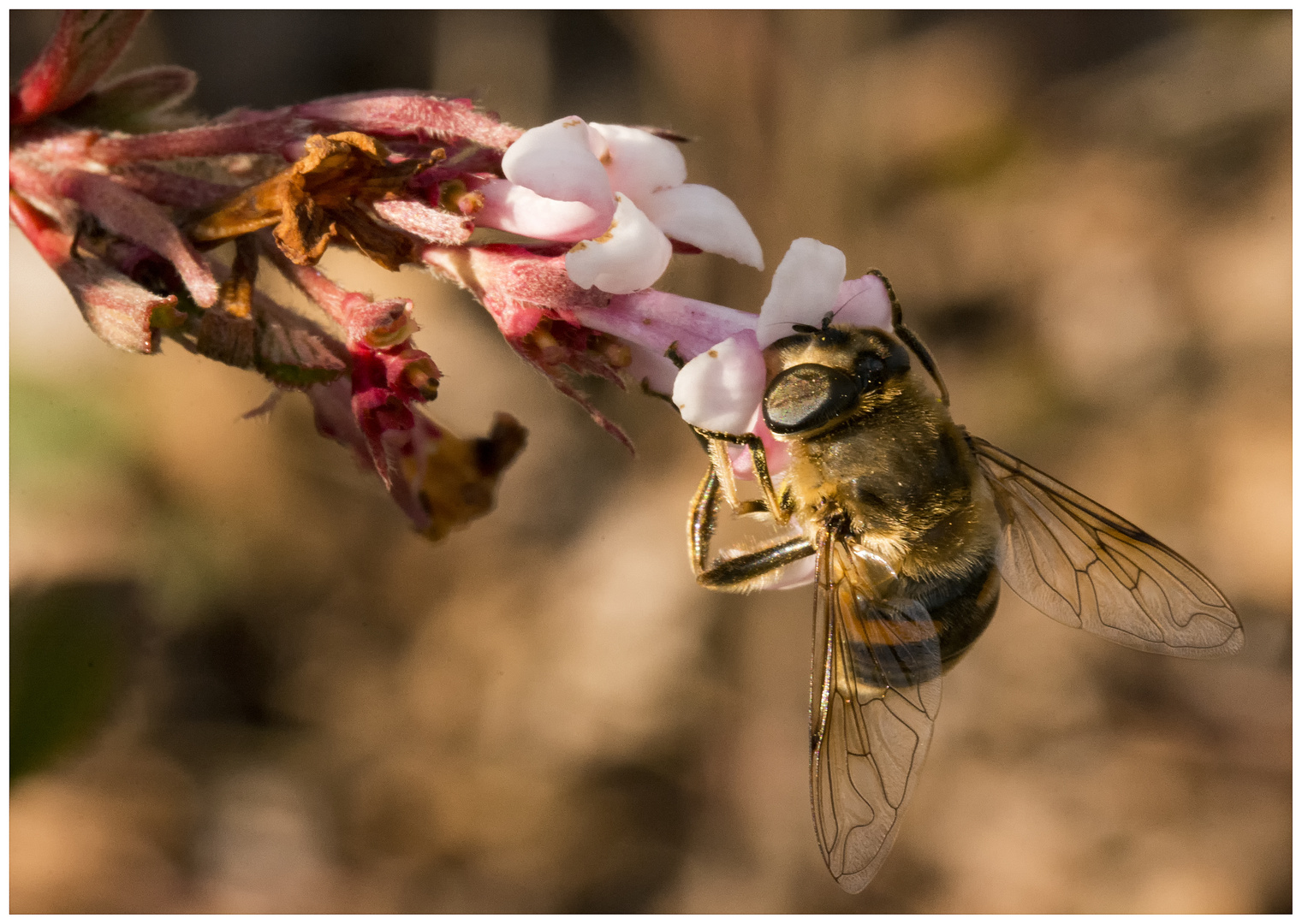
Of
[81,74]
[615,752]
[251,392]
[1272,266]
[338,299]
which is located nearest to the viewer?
[338,299]

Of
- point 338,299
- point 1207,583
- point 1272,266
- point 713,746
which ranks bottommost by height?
point 713,746

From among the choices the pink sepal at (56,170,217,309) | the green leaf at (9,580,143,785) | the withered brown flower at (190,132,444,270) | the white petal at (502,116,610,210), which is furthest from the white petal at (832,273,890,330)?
the green leaf at (9,580,143,785)

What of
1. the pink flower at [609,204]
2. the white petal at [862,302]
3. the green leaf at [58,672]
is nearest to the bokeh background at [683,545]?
the green leaf at [58,672]

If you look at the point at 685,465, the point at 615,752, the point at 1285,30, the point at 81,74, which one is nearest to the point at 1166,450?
the point at 1285,30

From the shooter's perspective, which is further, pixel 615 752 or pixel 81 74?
pixel 615 752

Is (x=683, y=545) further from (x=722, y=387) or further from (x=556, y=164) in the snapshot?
(x=556, y=164)

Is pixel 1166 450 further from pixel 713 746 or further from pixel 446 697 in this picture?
pixel 446 697

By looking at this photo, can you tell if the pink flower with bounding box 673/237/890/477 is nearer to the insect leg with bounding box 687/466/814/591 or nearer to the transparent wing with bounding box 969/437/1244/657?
the insect leg with bounding box 687/466/814/591

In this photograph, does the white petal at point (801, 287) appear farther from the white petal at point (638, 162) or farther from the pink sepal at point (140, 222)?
the pink sepal at point (140, 222)
